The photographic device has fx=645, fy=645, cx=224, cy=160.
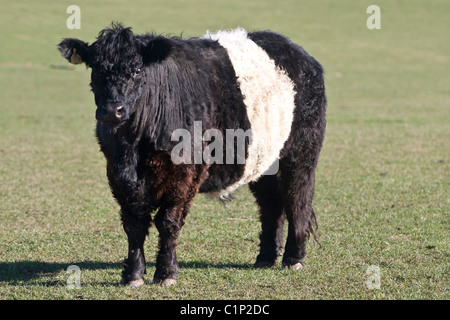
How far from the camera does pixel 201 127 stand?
607 cm

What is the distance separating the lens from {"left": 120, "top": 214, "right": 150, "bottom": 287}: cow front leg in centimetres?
609

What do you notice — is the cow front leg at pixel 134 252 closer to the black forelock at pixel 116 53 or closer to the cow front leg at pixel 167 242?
the cow front leg at pixel 167 242

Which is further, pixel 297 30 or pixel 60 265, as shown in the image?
pixel 297 30

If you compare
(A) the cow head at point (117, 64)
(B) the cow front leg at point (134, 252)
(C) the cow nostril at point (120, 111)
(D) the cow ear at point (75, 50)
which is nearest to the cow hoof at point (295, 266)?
(B) the cow front leg at point (134, 252)

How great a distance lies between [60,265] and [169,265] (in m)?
1.46

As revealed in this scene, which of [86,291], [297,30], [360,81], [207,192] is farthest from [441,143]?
[297,30]

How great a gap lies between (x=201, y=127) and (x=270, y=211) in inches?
64.2

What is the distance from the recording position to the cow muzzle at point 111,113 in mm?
5520

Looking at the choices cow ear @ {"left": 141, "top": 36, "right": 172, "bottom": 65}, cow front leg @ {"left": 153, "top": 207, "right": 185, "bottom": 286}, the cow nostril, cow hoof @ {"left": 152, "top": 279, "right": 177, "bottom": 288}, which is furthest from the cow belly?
the cow nostril

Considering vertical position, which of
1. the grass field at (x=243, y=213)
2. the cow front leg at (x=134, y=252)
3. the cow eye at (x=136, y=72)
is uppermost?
the cow eye at (x=136, y=72)

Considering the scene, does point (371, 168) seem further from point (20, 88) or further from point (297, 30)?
point (297, 30)

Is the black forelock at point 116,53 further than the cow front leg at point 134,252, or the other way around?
the cow front leg at point 134,252

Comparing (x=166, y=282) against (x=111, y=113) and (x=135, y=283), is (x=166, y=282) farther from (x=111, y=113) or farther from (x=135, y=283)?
(x=111, y=113)
